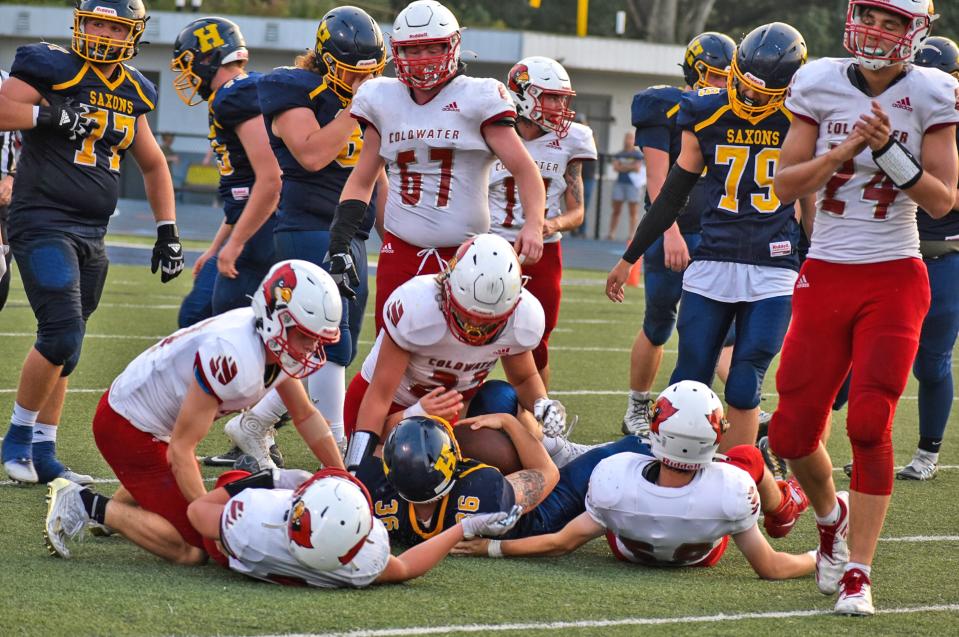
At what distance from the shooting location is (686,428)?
4617 mm

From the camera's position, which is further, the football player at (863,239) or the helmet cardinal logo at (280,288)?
the helmet cardinal logo at (280,288)

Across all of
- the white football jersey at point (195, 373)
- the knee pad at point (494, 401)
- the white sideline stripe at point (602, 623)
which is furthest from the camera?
the knee pad at point (494, 401)

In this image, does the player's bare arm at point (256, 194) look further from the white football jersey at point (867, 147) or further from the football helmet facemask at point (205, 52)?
the white football jersey at point (867, 147)

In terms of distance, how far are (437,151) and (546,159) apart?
5.02ft

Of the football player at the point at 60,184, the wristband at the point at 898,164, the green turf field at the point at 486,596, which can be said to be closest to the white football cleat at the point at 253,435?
the green turf field at the point at 486,596

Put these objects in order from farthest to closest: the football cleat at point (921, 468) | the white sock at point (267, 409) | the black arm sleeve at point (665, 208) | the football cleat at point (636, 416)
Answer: the football cleat at point (636, 416) → the football cleat at point (921, 468) → the black arm sleeve at point (665, 208) → the white sock at point (267, 409)

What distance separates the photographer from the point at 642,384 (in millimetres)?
7801

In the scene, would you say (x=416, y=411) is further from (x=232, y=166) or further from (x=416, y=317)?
(x=232, y=166)

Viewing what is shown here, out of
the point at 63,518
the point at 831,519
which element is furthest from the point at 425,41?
the point at 831,519

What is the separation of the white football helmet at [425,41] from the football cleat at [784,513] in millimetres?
2095

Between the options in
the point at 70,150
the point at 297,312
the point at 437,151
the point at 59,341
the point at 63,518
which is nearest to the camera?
the point at 297,312

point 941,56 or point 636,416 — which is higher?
point 941,56

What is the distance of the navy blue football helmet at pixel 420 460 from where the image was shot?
4688 mm

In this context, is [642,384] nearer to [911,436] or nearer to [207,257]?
[911,436]
